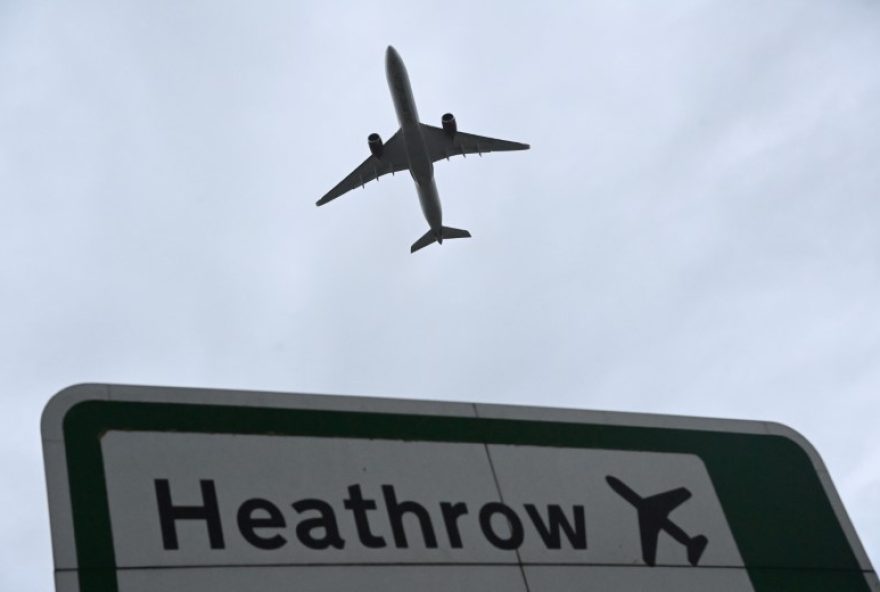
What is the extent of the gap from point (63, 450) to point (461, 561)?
2.17 m

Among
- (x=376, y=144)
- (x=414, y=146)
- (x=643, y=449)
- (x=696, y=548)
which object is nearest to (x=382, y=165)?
(x=376, y=144)

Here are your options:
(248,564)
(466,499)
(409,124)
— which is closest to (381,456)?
(466,499)

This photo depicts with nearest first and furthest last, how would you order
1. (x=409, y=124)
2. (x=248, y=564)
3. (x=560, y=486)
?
1. (x=248, y=564)
2. (x=560, y=486)
3. (x=409, y=124)

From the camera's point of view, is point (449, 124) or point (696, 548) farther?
point (449, 124)

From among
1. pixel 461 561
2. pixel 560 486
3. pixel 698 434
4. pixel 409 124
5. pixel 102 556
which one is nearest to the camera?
pixel 102 556

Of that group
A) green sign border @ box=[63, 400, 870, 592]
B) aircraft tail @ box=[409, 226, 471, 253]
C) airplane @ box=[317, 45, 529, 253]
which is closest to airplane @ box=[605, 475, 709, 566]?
green sign border @ box=[63, 400, 870, 592]

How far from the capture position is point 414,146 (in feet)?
129

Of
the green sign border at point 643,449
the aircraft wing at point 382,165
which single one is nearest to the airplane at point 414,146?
the aircraft wing at point 382,165

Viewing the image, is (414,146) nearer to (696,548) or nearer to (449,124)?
(449,124)

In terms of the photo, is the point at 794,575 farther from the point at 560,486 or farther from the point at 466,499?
the point at 466,499

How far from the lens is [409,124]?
38875 mm

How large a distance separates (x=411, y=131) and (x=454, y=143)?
333 cm

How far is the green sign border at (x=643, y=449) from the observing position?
4.91 m

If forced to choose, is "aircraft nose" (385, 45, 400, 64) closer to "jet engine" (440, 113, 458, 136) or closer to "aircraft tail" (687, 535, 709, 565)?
"jet engine" (440, 113, 458, 136)
